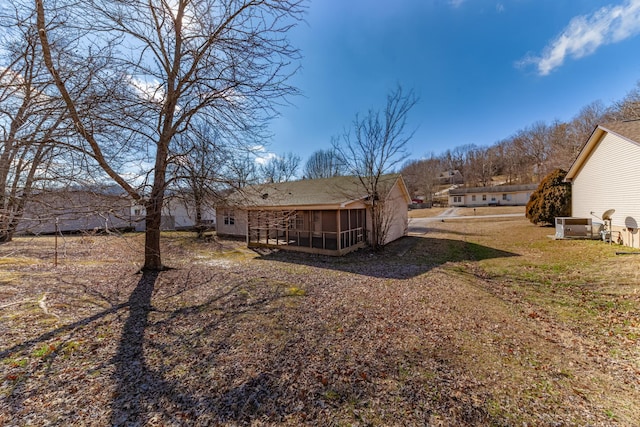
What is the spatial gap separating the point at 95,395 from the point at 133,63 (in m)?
6.45

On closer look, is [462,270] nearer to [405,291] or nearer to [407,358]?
[405,291]

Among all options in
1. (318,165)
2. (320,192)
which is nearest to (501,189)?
(318,165)

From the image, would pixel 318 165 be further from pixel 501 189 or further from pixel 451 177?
pixel 451 177

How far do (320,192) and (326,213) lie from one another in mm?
1434

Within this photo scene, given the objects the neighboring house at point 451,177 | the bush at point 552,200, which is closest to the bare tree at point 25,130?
the bush at point 552,200

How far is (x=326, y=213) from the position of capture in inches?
595

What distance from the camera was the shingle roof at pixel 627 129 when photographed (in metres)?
10.3

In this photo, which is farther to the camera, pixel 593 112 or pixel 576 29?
pixel 593 112

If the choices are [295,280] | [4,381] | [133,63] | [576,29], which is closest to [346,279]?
[295,280]

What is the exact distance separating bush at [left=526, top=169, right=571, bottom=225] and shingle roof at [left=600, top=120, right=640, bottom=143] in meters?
5.04

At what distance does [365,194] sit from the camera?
1340 cm

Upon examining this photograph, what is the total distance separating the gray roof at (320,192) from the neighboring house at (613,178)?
9.54m

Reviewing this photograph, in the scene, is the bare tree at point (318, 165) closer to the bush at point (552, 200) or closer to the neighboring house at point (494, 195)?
the neighboring house at point (494, 195)

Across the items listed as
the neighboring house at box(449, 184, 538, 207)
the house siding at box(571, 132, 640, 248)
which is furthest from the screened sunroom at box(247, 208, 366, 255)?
the neighboring house at box(449, 184, 538, 207)
